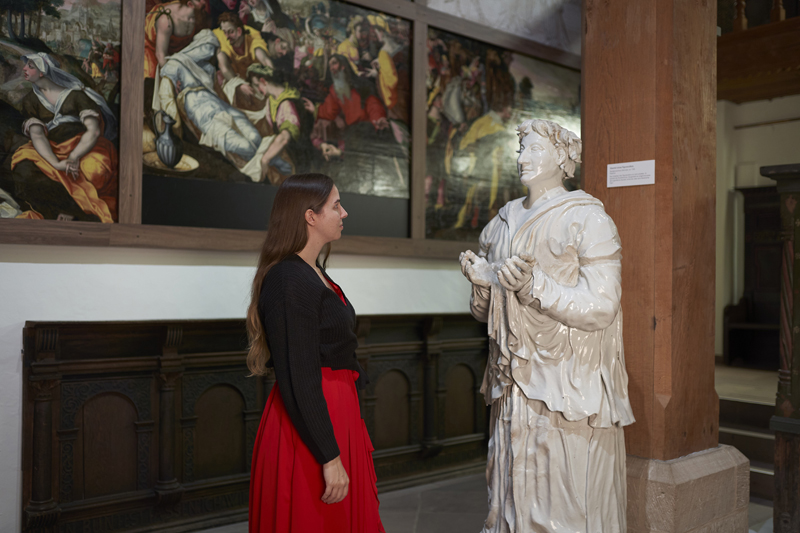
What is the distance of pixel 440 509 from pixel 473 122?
3.35 meters

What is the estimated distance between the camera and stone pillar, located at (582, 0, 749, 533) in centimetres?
299

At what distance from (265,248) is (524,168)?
41.0 inches

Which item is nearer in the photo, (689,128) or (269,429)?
(269,429)

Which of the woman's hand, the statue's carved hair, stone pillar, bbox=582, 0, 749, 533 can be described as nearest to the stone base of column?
stone pillar, bbox=582, 0, 749, 533

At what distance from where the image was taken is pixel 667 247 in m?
2.99

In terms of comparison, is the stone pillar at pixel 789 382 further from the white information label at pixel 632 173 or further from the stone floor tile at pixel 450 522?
the stone floor tile at pixel 450 522

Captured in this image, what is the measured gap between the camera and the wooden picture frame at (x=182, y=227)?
12.9ft

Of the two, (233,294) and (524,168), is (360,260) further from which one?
(524,168)

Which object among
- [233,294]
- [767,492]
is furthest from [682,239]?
[233,294]

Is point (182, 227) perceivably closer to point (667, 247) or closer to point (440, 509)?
point (440, 509)

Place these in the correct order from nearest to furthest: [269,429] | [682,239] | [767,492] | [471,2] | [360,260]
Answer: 1. [269,429]
2. [682,239]
3. [767,492]
4. [360,260]
5. [471,2]

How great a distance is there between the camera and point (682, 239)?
304 centimetres

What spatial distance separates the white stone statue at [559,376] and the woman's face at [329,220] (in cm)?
51

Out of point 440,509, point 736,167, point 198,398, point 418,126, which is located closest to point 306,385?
point 198,398
